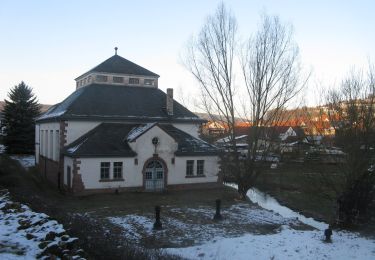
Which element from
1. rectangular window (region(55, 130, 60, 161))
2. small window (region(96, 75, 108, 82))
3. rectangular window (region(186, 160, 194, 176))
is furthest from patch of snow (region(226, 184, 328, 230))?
small window (region(96, 75, 108, 82))

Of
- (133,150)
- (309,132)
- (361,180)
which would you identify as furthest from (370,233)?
(133,150)

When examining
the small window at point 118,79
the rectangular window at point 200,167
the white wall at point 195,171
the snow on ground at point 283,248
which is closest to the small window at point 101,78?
the small window at point 118,79

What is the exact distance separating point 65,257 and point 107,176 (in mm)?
19039

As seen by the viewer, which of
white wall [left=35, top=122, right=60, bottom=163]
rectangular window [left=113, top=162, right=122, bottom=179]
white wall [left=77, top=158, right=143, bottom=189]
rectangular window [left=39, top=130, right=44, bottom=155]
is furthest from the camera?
rectangular window [left=39, top=130, right=44, bottom=155]

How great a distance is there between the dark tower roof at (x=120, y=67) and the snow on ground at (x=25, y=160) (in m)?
13.4

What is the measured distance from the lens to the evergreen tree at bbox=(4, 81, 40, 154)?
48531 millimetres

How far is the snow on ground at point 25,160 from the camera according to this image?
135 feet

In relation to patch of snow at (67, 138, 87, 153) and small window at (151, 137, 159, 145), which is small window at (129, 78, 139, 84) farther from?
patch of snow at (67, 138, 87, 153)

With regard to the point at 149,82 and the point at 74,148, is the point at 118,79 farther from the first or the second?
the point at 74,148

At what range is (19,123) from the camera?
48500 millimetres

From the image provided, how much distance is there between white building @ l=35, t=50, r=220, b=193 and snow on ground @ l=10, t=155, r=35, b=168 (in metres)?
7.02

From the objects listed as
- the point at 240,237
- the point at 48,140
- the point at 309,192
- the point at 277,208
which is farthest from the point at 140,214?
the point at 48,140

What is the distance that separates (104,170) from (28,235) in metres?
17.3

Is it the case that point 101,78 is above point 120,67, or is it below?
below
